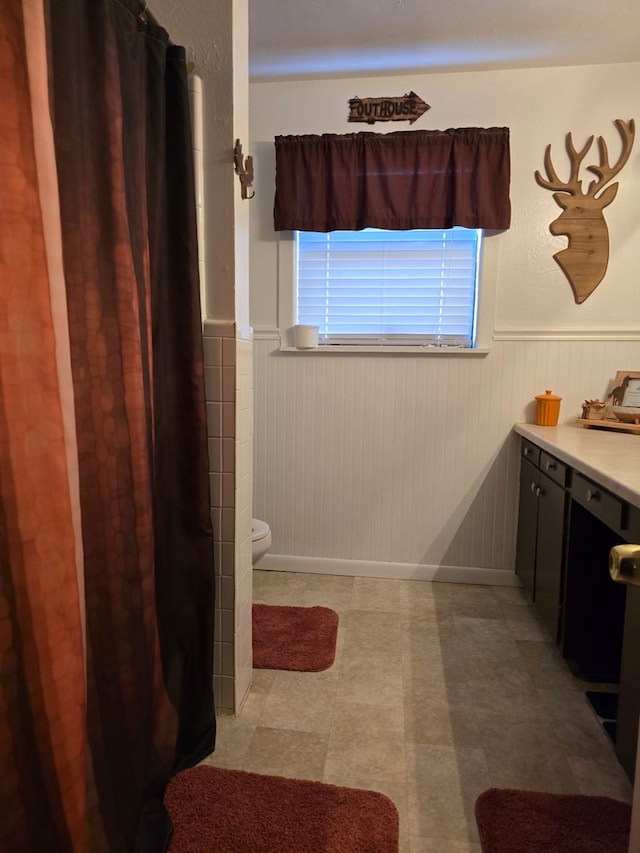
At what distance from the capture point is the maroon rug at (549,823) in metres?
1.24

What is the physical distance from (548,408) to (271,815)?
2071mm

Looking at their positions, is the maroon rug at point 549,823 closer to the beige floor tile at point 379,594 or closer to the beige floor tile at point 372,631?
the beige floor tile at point 372,631

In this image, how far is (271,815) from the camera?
131 centimetres

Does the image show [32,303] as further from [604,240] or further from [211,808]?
[604,240]

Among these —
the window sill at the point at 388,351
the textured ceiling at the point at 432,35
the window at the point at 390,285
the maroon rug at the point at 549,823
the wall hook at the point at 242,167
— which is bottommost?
the maroon rug at the point at 549,823

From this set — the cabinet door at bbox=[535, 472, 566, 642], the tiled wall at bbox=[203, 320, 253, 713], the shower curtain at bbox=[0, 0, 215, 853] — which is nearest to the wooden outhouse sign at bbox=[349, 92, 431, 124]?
the shower curtain at bbox=[0, 0, 215, 853]

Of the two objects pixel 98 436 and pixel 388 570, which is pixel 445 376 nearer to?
pixel 388 570

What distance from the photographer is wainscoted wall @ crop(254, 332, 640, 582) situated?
104 inches

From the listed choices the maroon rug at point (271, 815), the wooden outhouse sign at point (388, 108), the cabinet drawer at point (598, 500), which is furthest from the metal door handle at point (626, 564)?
the wooden outhouse sign at point (388, 108)

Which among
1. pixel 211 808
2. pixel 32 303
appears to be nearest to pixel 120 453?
pixel 32 303

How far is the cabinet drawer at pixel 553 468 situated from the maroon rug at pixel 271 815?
1.24 metres

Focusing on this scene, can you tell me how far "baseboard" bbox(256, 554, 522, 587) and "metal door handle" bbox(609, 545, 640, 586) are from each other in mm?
2341

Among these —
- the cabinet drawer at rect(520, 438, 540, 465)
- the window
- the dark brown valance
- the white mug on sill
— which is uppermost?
the dark brown valance

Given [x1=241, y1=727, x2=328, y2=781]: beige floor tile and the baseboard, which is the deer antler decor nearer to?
the baseboard
